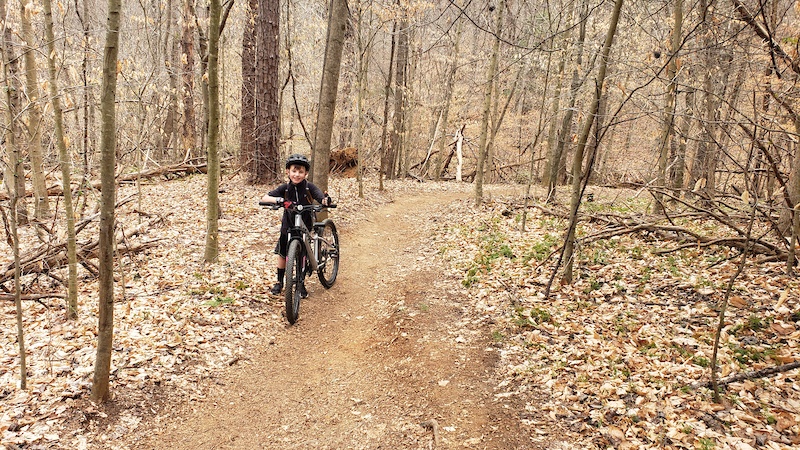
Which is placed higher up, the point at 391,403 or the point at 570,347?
the point at 570,347

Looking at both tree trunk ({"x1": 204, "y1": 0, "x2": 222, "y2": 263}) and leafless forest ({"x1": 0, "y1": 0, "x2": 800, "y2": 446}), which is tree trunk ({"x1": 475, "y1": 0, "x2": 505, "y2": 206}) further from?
tree trunk ({"x1": 204, "y1": 0, "x2": 222, "y2": 263})

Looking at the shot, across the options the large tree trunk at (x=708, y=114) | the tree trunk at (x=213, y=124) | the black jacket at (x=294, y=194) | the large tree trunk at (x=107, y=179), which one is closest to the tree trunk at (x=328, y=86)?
the tree trunk at (x=213, y=124)

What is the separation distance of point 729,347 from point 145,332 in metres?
6.56

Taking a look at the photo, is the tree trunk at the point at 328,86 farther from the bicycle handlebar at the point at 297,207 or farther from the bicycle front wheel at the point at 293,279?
the bicycle front wheel at the point at 293,279

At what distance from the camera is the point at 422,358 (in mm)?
5301

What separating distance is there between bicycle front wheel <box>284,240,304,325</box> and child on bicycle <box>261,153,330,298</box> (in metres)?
0.23

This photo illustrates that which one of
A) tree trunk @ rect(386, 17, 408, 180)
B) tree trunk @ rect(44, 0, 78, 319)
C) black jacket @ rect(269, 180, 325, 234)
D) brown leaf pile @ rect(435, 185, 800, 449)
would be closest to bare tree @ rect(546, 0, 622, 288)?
brown leaf pile @ rect(435, 185, 800, 449)

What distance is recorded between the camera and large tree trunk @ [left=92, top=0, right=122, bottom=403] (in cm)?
339

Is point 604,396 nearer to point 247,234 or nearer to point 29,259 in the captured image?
point 247,234

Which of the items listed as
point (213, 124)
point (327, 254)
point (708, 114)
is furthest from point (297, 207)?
point (708, 114)

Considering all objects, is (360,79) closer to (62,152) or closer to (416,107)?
(62,152)

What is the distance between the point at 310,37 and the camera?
69.0 feet

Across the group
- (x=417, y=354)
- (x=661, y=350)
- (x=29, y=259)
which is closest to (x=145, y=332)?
(x=29, y=259)

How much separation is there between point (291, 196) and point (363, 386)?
2974 mm
